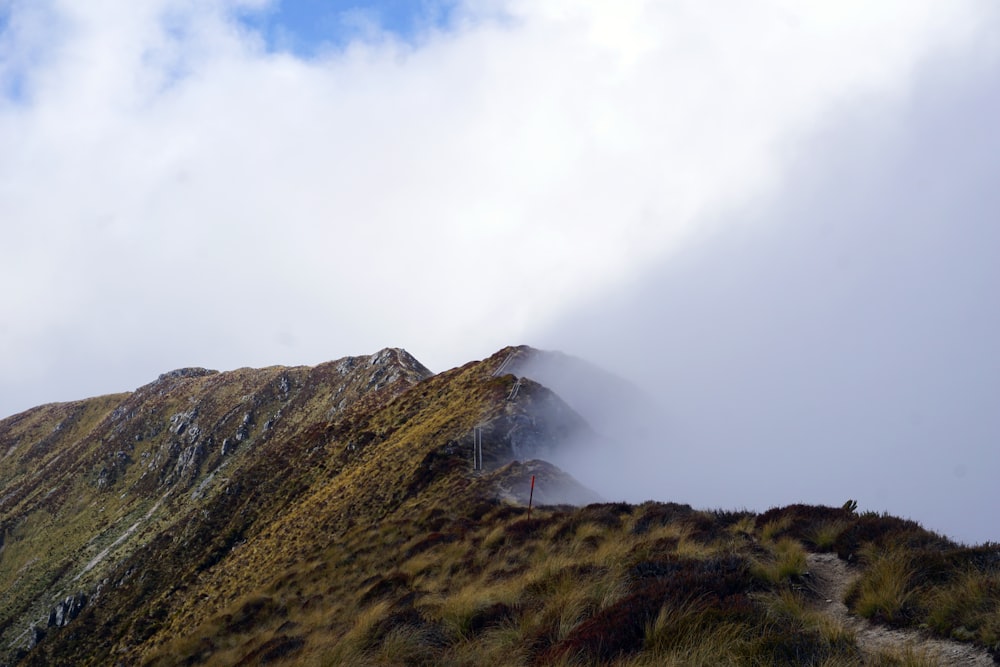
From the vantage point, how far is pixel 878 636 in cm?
775

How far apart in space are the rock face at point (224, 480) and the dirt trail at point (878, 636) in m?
18.3

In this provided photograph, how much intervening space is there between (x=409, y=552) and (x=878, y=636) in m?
16.5

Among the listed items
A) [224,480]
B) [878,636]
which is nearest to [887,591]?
[878,636]

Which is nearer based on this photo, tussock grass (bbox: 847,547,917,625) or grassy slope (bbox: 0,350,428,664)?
tussock grass (bbox: 847,547,917,625)

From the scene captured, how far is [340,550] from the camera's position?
86.8ft

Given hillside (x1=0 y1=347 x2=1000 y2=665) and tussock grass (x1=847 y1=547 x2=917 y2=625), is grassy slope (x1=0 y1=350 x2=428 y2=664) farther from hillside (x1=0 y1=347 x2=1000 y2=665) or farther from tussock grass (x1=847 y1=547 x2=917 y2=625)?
tussock grass (x1=847 y1=547 x2=917 y2=625)

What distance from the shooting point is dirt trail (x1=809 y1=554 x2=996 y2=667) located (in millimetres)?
6516

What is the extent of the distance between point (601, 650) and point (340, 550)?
22.0m

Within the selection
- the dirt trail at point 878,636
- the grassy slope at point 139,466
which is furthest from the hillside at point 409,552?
the grassy slope at point 139,466

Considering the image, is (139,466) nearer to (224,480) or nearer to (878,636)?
(224,480)

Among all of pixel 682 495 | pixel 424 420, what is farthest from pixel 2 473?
pixel 682 495

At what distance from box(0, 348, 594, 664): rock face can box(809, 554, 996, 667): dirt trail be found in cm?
1831

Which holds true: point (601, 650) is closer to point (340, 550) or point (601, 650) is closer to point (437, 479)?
point (340, 550)

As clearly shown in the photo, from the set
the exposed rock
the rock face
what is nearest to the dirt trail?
the rock face
